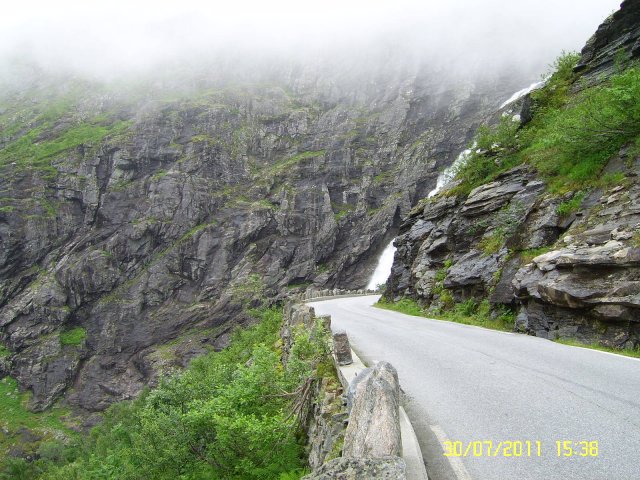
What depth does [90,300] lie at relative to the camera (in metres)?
72.2

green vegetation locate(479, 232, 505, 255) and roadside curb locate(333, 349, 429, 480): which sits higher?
green vegetation locate(479, 232, 505, 255)

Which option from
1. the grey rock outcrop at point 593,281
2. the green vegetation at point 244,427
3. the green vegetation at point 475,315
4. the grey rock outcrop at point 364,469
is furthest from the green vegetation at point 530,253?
the grey rock outcrop at point 364,469

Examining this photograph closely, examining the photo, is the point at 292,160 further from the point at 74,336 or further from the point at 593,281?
the point at 593,281

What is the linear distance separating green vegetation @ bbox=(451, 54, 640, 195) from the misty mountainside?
5 cm

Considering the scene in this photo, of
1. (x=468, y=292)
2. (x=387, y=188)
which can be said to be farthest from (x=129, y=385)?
(x=468, y=292)

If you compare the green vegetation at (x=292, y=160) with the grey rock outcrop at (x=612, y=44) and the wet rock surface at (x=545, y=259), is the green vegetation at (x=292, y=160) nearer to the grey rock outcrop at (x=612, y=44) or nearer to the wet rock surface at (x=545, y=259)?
the wet rock surface at (x=545, y=259)

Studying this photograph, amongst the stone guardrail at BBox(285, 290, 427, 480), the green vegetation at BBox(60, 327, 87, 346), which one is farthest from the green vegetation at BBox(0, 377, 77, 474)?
the stone guardrail at BBox(285, 290, 427, 480)

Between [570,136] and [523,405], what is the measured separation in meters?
13.6

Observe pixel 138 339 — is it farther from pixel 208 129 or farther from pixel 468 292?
pixel 468 292

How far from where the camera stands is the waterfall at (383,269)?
6384 centimetres

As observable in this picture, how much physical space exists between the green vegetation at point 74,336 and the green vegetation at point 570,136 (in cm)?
6783

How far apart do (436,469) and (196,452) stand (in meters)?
7.00

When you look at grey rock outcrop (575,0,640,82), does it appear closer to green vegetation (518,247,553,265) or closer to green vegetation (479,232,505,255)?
green vegetation (479,232,505,255)

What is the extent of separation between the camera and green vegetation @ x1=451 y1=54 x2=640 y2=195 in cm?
1467
